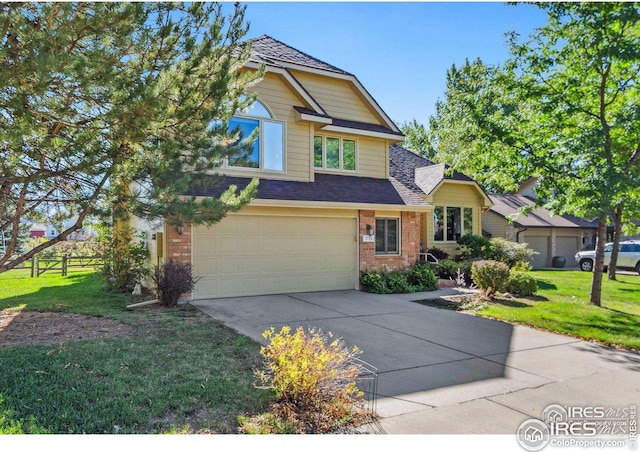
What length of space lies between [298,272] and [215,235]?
8.97ft

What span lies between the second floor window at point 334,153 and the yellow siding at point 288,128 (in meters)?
0.94

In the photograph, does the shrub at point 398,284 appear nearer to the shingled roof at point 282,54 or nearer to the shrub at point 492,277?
the shrub at point 492,277

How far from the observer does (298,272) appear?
12.4 metres

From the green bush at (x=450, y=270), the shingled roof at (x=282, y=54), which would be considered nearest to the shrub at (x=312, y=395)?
the shingled roof at (x=282, y=54)

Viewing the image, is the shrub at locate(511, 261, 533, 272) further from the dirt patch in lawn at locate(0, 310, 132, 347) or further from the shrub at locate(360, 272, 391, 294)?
the dirt patch in lawn at locate(0, 310, 132, 347)

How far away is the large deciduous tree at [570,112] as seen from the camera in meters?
9.41

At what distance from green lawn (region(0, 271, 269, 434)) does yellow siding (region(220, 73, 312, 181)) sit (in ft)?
20.3

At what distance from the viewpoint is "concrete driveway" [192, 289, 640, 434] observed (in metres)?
4.51

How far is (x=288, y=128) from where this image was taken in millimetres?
12805

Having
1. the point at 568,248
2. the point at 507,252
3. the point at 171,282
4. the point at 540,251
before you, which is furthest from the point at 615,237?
the point at 171,282

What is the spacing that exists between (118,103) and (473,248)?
16.5 meters

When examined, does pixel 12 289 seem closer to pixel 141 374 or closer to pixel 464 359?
pixel 141 374

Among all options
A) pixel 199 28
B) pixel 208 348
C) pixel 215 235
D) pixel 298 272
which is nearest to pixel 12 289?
pixel 215 235

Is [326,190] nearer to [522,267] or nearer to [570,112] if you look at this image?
[570,112]
